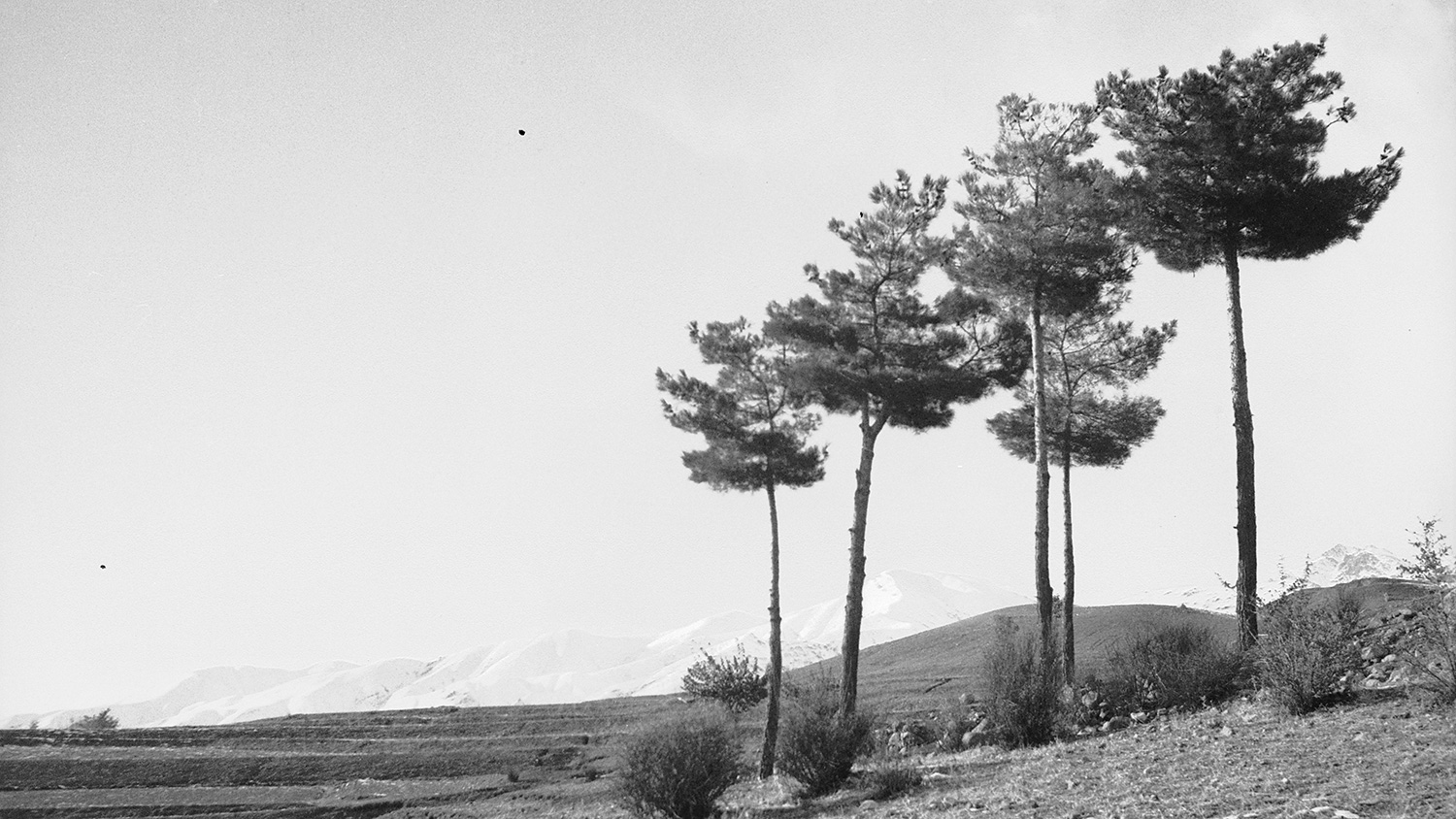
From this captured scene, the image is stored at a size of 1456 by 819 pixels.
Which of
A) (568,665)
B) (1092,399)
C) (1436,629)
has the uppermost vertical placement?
(1092,399)

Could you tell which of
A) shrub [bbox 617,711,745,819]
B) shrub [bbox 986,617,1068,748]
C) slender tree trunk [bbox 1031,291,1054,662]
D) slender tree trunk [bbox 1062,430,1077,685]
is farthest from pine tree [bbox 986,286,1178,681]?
shrub [bbox 617,711,745,819]

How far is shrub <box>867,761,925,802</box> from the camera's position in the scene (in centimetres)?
1241

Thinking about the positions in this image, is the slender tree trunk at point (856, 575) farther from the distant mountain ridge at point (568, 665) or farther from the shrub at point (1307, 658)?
the distant mountain ridge at point (568, 665)

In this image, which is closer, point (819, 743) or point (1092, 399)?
point (819, 743)

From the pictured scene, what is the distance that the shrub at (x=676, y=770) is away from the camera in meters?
13.4

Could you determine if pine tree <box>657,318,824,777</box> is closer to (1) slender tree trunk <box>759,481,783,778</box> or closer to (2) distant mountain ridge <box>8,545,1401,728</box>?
(1) slender tree trunk <box>759,481,783,778</box>

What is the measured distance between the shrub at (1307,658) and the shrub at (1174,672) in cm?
122

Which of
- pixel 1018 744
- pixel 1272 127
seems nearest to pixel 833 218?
pixel 1272 127

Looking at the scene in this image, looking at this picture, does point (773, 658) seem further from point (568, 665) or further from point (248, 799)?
point (568, 665)

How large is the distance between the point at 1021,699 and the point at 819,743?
3.51 m

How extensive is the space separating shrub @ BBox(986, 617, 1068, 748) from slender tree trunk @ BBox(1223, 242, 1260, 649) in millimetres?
3627

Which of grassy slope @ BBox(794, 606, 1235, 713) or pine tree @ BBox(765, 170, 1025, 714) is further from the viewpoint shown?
grassy slope @ BBox(794, 606, 1235, 713)

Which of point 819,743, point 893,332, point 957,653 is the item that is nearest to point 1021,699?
point 819,743

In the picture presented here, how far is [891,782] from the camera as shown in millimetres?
12516
